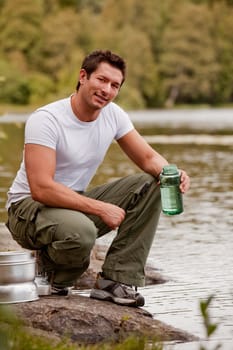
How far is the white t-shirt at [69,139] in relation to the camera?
19.7 ft

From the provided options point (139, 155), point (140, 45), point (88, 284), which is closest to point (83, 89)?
point (139, 155)

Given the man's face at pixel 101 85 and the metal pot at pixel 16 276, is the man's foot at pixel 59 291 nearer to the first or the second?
the metal pot at pixel 16 276

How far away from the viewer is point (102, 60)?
6.20m

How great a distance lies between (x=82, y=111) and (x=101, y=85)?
155 mm

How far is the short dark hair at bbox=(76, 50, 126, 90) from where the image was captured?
20.3 ft

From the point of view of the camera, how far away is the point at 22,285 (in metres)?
5.83

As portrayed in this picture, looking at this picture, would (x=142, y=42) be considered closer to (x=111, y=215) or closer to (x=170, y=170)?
(x=170, y=170)

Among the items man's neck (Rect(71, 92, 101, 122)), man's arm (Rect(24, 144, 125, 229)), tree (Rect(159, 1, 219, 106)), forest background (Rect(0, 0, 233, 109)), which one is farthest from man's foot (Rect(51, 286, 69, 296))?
tree (Rect(159, 1, 219, 106))

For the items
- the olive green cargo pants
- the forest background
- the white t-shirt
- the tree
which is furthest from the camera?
the tree

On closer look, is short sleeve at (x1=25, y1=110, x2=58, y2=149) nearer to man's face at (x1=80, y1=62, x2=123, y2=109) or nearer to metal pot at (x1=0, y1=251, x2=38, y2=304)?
man's face at (x1=80, y1=62, x2=123, y2=109)

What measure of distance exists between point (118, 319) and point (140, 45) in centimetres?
9407

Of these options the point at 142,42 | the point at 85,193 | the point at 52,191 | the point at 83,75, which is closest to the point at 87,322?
the point at 52,191

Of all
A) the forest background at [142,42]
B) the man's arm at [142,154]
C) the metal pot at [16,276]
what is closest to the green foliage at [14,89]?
the forest background at [142,42]

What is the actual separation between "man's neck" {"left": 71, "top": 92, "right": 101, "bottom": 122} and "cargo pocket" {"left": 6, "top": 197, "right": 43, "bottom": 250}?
0.47 metres
